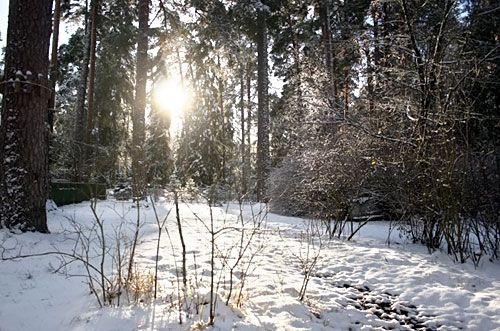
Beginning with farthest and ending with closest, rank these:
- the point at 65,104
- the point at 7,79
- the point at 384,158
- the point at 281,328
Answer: the point at 65,104 → the point at 384,158 → the point at 7,79 → the point at 281,328

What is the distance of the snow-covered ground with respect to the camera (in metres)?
2.95

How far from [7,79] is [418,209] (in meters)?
6.02

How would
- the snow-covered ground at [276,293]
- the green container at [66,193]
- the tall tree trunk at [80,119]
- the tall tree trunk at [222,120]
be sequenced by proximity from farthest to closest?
the tall tree trunk at [80,119] < the tall tree trunk at [222,120] < the green container at [66,193] < the snow-covered ground at [276,293]

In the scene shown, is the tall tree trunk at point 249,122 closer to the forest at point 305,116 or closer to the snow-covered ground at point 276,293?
the forest at point 305,116

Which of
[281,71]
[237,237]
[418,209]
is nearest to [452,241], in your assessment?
[418,209]

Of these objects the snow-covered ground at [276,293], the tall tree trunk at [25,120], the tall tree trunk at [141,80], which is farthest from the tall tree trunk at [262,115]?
the tall tree trunk at [25,120]

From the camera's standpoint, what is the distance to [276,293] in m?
3.58

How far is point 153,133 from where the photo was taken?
14273 mm

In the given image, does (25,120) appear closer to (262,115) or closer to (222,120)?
(222,120)

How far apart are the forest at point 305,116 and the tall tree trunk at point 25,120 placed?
0.05ft

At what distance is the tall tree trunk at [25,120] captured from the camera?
17.1 feet

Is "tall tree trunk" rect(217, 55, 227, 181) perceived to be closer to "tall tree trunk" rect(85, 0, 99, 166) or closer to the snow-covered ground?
"tall tree trunk" rect(85, 0, 99, 166)

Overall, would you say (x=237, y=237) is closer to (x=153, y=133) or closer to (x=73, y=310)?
(x=73, y=310)

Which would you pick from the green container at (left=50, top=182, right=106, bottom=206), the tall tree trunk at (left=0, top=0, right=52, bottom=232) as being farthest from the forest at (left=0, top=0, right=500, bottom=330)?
the green container at (left=50, top=182, right=106, bottom=206)
